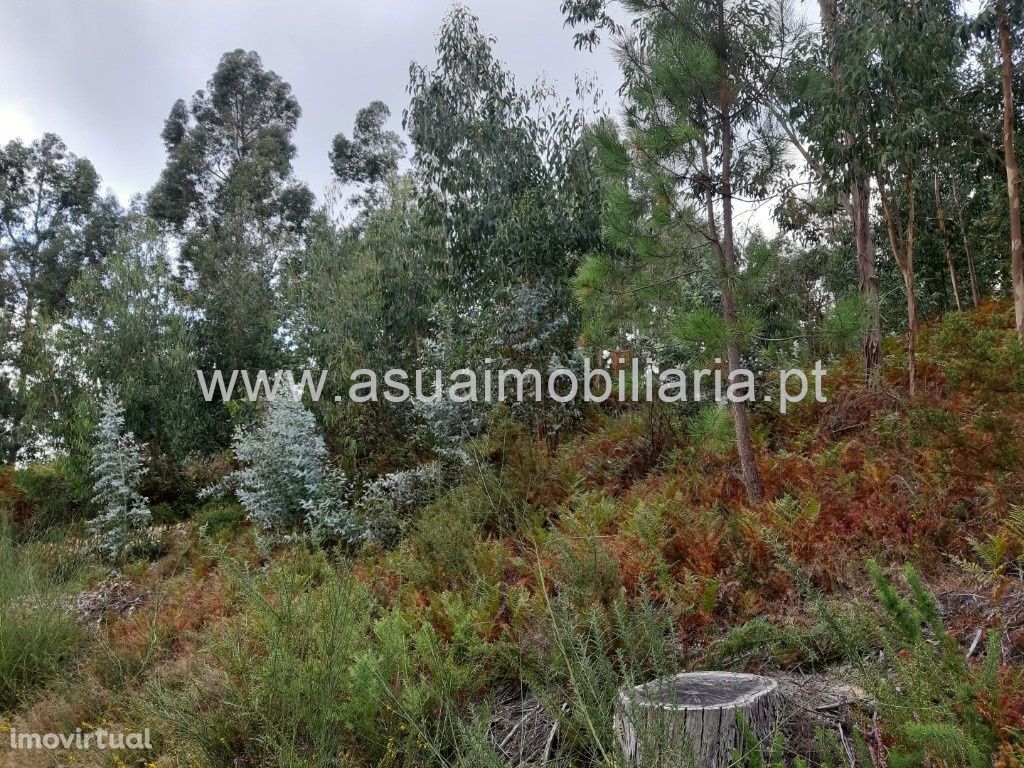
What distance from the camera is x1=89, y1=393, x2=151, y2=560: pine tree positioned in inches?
326

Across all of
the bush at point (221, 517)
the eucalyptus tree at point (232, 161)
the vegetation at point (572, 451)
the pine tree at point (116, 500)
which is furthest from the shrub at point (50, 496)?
the eucalyptus tree at point (232, 161)

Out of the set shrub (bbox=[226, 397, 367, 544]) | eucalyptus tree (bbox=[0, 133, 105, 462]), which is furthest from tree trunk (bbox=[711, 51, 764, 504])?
eucalyptus tree (bbox=[0, 133, 105, 462])

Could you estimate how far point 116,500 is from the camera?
8.60 meters

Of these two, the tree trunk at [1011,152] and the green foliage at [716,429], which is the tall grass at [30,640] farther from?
Result: the tree trunk at [1011,152]

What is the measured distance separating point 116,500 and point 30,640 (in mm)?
4335

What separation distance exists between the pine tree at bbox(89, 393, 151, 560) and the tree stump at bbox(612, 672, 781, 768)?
731cm

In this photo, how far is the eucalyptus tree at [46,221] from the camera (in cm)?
2011

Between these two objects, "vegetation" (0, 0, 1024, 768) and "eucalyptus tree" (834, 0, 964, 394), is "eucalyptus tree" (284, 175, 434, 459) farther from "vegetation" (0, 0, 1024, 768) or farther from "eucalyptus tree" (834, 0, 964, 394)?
"eucalyptus tree" (834, 0, 964, 394)

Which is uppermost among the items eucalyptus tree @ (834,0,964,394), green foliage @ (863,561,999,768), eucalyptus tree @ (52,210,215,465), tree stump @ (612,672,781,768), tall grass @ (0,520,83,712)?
eucalyptus tree @ (834,0,964,394)

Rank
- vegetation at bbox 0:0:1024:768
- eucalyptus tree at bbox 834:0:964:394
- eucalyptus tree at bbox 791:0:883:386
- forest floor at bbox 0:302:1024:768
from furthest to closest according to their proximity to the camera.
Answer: eucalyptus tree at bbox 791:0:883:386, eucalyptus tree at bbox 834:0:964:394, vegetation at bbox 0:0:1024:768, forest floor at bbox 0:302:1024:768

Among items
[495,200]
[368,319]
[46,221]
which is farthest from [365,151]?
[495,200]

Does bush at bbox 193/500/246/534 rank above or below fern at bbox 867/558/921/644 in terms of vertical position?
below

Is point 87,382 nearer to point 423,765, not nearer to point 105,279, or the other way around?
point 105,279

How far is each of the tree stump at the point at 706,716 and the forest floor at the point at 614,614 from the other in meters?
0.10
